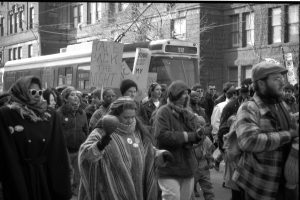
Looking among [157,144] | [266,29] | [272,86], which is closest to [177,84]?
[157,144]

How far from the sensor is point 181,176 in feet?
20.8

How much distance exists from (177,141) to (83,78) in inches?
488

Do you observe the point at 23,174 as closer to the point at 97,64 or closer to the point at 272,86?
the point at 272,86

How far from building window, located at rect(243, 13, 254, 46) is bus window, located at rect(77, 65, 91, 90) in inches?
462

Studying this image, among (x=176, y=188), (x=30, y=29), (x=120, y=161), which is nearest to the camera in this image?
(x=120, y=161)

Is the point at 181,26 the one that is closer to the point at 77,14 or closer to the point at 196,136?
the point at 77,14

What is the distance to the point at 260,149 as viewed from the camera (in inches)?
155

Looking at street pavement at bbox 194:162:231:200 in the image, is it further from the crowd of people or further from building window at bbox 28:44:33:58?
building window at bbox 28:44:33:58

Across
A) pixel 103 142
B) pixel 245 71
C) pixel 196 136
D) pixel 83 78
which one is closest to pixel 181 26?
pixel 245 71

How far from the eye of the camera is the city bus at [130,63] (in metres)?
17.0

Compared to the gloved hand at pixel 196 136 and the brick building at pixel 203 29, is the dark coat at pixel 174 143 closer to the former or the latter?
the gloved hand at pixel 196 136

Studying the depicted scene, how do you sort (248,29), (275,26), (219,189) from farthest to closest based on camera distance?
1. (248,29)
2. (275,26)
3. (219,189)

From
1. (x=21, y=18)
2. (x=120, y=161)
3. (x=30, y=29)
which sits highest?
(x=21, y=18)

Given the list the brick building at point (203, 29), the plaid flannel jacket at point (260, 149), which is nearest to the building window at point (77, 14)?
the brick building at point (203, 29)
